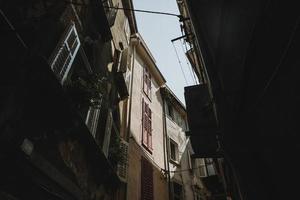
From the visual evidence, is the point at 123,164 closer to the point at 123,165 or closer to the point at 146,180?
the point at 123,165

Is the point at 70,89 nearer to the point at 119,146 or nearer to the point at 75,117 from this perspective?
the point at 75,117

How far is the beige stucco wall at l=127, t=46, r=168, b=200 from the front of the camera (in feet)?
27.2

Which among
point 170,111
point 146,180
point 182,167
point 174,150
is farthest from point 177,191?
point 170,111

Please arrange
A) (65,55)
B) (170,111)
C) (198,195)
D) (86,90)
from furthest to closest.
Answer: (170,111), (198,195), (86,90), (65,55)

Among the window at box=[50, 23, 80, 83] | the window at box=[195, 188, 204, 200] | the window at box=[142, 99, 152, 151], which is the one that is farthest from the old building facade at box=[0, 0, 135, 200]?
the window at box=[195, 188, 204, 200]

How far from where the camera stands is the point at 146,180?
9039 millimetres

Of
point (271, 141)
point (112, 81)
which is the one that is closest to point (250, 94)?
point (271, 141)

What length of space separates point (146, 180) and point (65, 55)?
651cm

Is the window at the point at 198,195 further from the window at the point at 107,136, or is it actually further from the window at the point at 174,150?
the window at the point at 107,136

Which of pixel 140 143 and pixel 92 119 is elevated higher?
pixel 140 143

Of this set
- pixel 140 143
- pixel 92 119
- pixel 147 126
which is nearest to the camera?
pixel 92 119

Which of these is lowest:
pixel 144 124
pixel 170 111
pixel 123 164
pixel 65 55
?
pixel 123 164

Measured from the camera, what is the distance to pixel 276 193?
7.78ft

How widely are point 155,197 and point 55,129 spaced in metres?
6.77
